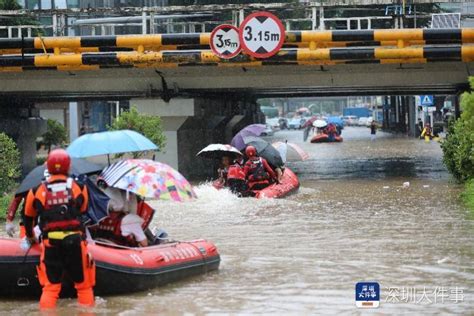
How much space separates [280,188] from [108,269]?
36.5 feet

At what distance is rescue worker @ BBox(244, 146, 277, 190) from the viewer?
21.2 m

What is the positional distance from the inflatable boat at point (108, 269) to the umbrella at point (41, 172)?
629mm

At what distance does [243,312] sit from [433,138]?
4602cm

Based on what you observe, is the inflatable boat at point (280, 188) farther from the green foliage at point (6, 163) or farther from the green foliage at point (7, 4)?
the green foliage at point (7, 4)

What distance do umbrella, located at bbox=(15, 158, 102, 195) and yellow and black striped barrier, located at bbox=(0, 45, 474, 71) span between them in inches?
497

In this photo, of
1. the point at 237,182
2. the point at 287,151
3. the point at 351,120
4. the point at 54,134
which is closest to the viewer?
the point at 237,182

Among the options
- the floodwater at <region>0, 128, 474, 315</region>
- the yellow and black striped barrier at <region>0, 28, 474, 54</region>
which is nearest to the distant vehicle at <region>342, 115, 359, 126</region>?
the floodwater at <region>0, 128, 474, 315</region>

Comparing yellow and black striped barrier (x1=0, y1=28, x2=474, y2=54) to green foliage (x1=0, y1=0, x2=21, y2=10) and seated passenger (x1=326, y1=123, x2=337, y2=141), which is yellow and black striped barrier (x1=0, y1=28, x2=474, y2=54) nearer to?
green foliage (x1=0, y1=0, x2=21, y2=10)

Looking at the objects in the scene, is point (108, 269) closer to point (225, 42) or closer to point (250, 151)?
point (250, 151)

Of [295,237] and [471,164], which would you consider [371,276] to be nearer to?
[295,237]

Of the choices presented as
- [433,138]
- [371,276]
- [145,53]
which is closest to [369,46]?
[145,53]

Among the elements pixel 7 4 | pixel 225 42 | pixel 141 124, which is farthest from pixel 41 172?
pixel 7 4

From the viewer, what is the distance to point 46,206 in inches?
386

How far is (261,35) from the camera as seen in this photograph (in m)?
22.7
